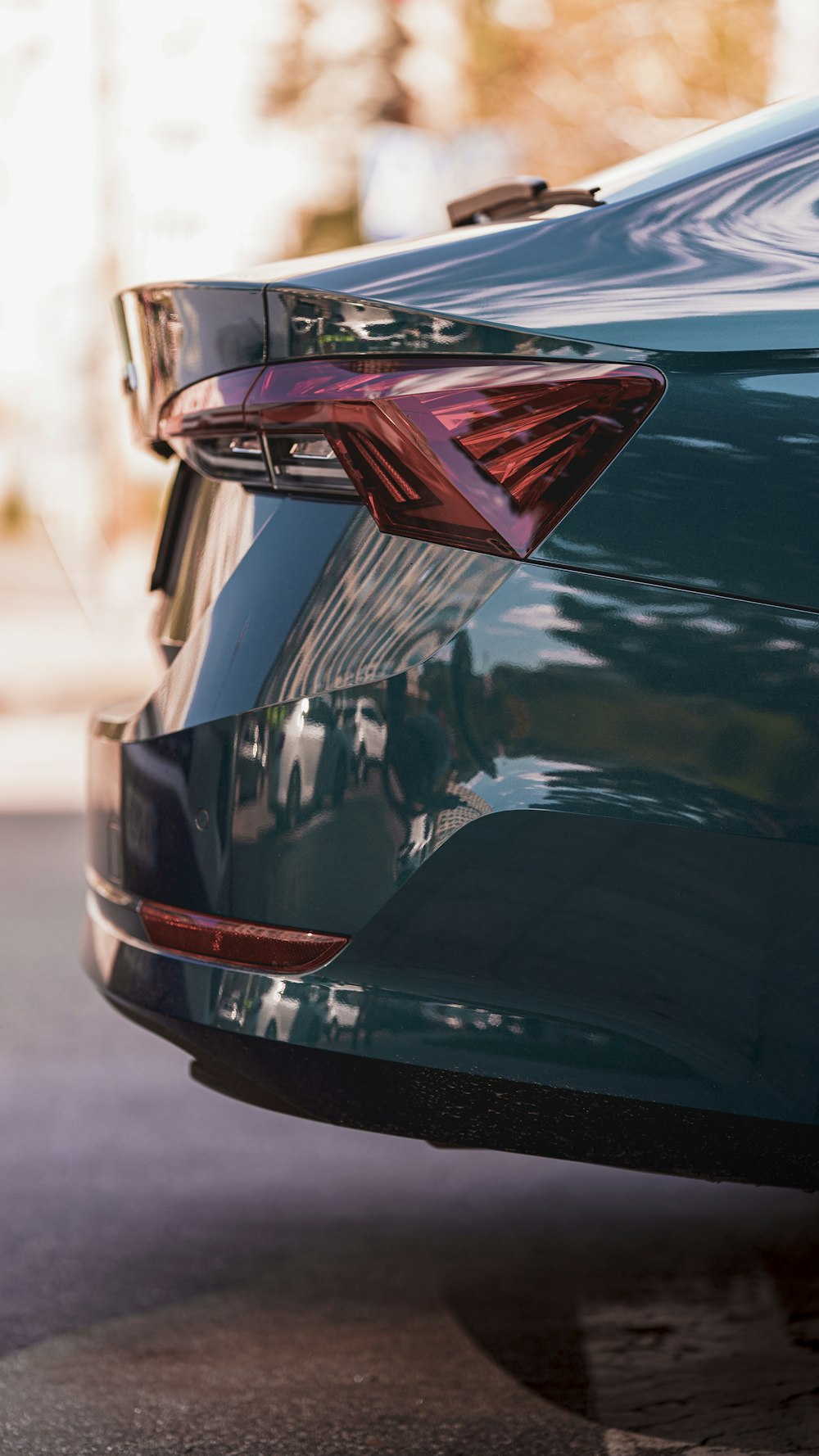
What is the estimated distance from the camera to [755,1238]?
2.53 m

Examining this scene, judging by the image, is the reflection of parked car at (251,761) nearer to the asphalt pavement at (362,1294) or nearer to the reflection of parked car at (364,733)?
the reflection of parked car at (364,733)

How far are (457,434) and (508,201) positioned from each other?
2.91ft

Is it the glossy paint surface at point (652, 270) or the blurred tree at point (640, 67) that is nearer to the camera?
the glossy paint surface at point (652, 270)

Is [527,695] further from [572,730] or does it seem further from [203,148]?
[203,148]

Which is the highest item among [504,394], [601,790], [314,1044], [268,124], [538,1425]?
[268,124]

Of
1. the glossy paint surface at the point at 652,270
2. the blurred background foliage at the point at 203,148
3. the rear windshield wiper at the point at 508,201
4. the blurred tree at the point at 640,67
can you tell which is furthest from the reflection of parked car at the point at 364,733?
the blurred tree at the point at 640,67

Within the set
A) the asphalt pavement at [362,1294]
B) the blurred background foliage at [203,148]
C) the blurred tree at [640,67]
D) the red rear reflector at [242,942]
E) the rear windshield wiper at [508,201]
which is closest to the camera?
the red rear reflector at [242,942]

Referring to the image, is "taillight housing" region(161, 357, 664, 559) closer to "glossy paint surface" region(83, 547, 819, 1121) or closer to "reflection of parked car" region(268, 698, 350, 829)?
"glossy paint surface" region(83, 547, 819, 1121)

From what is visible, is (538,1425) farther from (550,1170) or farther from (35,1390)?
(550,1170)

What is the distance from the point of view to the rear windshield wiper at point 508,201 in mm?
2105

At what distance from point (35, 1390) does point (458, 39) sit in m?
21.9

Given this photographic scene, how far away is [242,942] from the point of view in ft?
5.54

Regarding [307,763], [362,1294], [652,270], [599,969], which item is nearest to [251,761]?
[307,763]

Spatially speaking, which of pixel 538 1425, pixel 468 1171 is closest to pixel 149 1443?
pixel 538 1425
